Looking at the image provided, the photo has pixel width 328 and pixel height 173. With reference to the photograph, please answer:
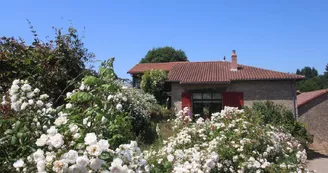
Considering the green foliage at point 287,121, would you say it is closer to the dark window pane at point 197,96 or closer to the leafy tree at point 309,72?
the dark window pane at point 197,96

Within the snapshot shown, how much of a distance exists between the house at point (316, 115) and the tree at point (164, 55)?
26656 millimetres

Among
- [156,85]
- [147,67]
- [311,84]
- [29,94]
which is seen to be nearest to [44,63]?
[29,94]

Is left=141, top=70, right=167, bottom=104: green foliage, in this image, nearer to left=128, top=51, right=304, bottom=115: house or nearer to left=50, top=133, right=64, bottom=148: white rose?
left=128, top=51, right=304, bottom=115: house

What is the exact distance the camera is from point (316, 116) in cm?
1739

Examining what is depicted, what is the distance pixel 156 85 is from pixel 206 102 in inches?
170

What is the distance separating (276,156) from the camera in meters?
5.61

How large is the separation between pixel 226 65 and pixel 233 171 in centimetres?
1723

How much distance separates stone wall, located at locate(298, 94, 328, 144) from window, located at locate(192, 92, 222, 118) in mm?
4866

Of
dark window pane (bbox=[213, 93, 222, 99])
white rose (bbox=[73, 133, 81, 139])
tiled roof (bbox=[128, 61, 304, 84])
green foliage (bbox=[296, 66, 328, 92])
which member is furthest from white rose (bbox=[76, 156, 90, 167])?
green foliage (bbox=[296, 66, 328, 92])

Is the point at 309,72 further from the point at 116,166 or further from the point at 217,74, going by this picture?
the point at 116,166

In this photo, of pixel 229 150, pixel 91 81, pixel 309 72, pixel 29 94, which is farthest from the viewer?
pixel 309 72

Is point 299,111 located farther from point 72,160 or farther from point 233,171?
point 72,160

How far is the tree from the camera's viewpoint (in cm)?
4269

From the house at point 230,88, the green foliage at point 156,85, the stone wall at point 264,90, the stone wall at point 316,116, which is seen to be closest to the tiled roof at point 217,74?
the house at point 230,88
